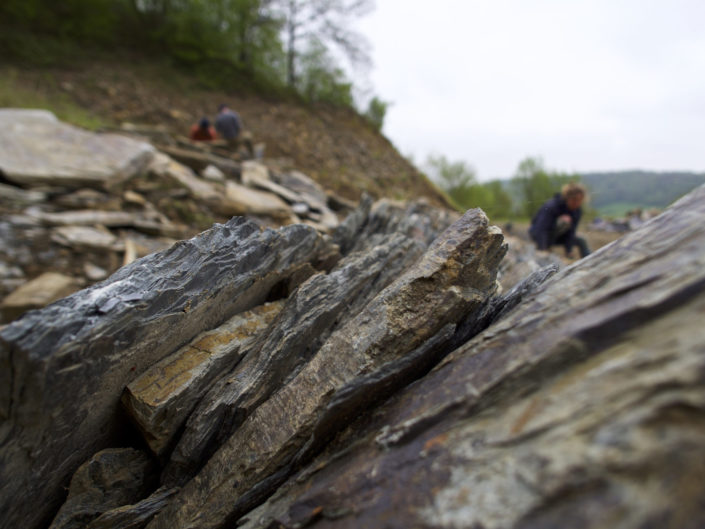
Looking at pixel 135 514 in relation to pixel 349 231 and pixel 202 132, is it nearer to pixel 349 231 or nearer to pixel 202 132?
pixel 349 231

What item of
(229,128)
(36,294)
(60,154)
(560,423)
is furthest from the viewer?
(229,128)

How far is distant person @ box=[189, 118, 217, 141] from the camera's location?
17312mm

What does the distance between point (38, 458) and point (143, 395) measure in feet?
2.50

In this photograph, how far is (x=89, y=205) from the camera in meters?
9.62

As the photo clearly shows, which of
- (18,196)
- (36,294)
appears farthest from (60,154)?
(36,294)

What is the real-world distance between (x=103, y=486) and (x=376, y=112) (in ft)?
125

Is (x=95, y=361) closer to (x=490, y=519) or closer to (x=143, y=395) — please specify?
(x=143, y=395)

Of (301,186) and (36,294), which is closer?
(36,294)

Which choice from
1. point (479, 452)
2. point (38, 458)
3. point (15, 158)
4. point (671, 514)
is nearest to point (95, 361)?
point (38, 458)

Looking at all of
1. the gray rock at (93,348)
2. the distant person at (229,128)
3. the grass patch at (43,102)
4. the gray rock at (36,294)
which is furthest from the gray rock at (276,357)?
the distant person at (229,128)

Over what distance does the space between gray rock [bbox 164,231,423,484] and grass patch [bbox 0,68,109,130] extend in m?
16.0

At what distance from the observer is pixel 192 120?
959 inches

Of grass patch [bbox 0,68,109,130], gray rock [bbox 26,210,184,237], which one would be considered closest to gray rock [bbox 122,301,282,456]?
gray rock [bbox 26,210,184,237]

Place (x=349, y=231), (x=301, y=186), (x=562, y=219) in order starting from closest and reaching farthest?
(x=349, y=231) < (x=562, y=219) < (x=301, y=186)
